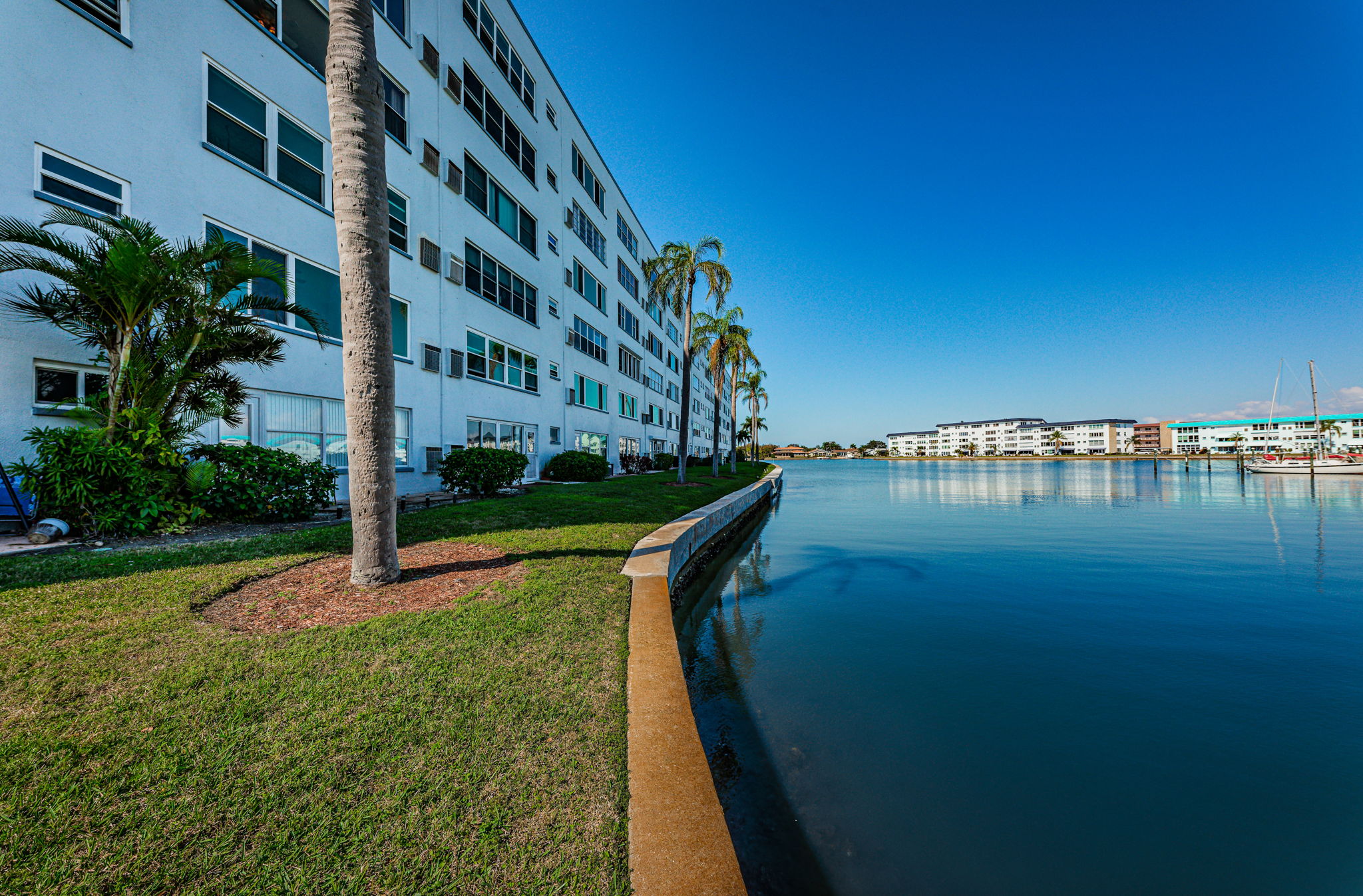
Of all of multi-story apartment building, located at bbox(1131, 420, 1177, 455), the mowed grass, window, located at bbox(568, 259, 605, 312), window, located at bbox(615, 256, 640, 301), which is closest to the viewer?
the mowed grass

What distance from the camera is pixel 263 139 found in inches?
433

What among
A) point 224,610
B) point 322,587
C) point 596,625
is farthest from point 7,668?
point 596,625

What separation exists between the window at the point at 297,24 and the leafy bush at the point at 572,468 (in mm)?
13026

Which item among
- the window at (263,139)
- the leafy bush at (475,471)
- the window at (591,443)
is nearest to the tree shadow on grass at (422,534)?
the leafy bush at (475,471)

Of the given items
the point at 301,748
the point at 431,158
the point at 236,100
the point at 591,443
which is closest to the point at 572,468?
the point at 591,443

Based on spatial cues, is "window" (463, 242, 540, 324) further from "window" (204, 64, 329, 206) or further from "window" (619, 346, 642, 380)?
"window" (619, 346, 642, 380)

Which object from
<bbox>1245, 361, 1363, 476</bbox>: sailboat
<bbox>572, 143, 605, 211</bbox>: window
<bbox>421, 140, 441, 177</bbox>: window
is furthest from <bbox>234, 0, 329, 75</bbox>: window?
<bbox>1245, 361, 1363, 476</bbox>: sailboat

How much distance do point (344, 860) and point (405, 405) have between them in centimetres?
1385

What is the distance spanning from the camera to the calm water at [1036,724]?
3.42 meters

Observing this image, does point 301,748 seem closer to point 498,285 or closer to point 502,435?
point 502,435

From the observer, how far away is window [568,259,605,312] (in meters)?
25.5

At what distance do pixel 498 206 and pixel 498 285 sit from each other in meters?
2.94

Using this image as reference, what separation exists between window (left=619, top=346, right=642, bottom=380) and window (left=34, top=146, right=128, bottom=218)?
2426 cm

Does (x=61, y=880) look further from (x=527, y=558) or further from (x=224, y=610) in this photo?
(x=527, y=558)
